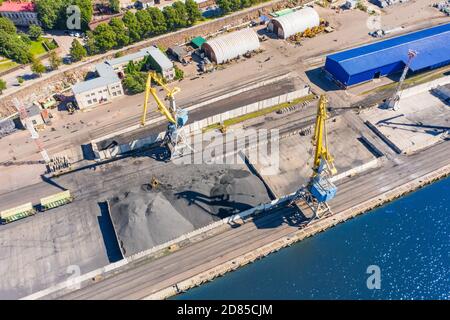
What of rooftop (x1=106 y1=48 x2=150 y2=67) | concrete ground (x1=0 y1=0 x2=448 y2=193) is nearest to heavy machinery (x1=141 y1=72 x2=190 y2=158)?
concrete ground (x1=0 y1=0 x2=448 y2=193)

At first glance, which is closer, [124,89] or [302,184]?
[302,184]

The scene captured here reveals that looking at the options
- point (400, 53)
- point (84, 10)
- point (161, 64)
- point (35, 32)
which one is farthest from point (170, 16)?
point (400, 53)

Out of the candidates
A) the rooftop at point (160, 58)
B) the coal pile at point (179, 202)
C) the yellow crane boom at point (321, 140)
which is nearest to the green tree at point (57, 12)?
the rooftop at point (160, 58)

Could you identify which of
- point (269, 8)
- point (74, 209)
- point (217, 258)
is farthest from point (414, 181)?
point (269, 8)

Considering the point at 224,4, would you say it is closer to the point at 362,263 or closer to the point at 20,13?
the point at 20,13
